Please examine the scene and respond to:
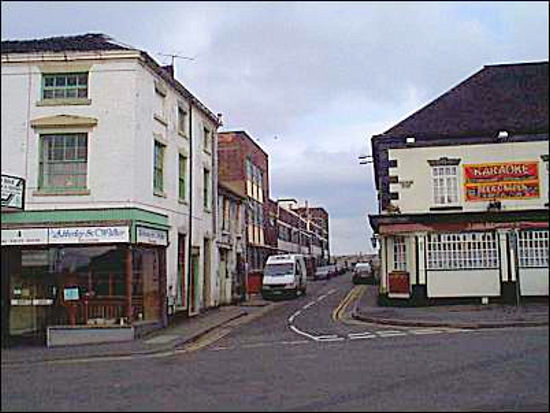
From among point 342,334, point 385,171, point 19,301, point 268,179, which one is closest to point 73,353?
point 19,301

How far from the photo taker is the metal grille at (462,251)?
17734 mm

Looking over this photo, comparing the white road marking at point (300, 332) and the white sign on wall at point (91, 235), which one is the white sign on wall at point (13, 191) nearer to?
the white sign on wall at point (91, 235)

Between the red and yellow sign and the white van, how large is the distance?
28.3 m

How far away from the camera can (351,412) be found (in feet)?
29.4

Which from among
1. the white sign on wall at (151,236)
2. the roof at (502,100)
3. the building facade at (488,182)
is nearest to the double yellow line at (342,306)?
the building facade at (488,182)

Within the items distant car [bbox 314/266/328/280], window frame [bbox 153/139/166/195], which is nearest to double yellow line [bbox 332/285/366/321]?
window frame [bbox 153/139/166/195]

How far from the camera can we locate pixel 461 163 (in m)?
14.3

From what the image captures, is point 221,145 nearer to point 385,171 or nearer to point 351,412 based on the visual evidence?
point 385,171

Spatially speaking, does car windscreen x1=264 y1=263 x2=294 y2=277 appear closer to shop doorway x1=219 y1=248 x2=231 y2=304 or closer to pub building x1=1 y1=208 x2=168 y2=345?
shop doorway x1=219 y1=248 x2=231 y2=304

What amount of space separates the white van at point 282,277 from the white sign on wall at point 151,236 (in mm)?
14735

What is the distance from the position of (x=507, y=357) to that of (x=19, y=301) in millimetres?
15041

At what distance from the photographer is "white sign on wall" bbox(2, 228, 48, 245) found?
71.1 ft

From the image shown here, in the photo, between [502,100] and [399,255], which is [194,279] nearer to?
[399,255]

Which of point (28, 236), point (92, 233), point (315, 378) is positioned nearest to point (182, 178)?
point (92, 233)
